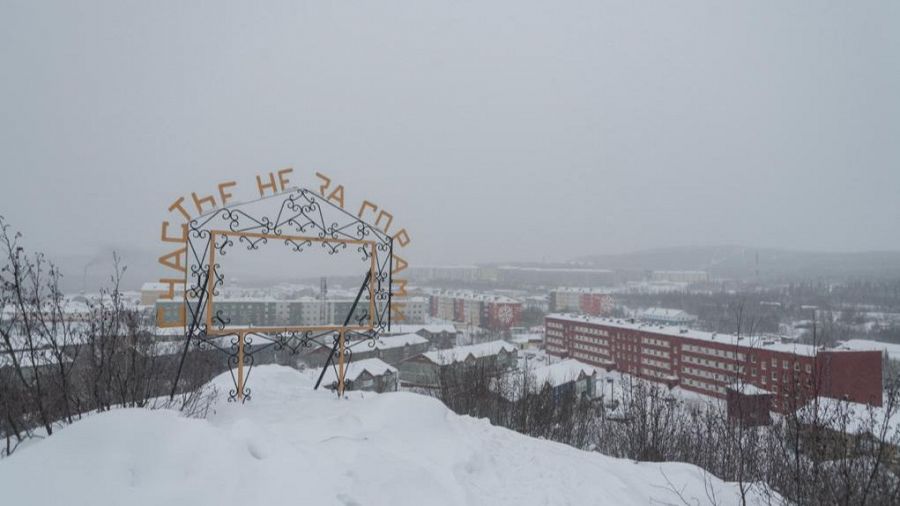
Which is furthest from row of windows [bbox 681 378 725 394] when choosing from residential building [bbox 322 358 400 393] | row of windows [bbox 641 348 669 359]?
residential building [bbox 322 358 400 393]

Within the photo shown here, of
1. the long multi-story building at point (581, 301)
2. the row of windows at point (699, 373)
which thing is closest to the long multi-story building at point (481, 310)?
the long multi-story building at point (581, 301)

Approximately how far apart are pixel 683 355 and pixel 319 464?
140 ft

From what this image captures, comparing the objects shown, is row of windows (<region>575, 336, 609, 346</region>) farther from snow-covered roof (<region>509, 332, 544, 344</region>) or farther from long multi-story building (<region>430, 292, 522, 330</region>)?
long multi-story building (<region>430, 292, 522, 330</region>)

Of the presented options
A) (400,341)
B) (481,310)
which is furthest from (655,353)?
(481,310)

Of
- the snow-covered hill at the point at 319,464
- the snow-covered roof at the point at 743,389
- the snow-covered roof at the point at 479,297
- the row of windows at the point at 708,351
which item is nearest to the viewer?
the snow-covered hill at the point at 319,464

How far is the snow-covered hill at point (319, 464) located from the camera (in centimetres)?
286

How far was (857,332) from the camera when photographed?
63.2 m

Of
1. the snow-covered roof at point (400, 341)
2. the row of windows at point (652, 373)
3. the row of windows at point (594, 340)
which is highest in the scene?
the snow-covered roof at point (400, 341)

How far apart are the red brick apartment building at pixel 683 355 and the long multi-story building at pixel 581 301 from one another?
35.0 meters

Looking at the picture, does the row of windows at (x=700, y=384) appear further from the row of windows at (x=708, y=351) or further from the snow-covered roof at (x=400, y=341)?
the snow-covered roof at (x=400, y=341)

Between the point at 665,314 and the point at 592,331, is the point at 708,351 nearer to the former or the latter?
the point at 592,331

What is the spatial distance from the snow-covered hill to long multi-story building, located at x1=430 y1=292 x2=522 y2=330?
64.4 metres

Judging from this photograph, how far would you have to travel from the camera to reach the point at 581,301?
89625mm

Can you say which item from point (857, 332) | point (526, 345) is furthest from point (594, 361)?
point (857, 332)
